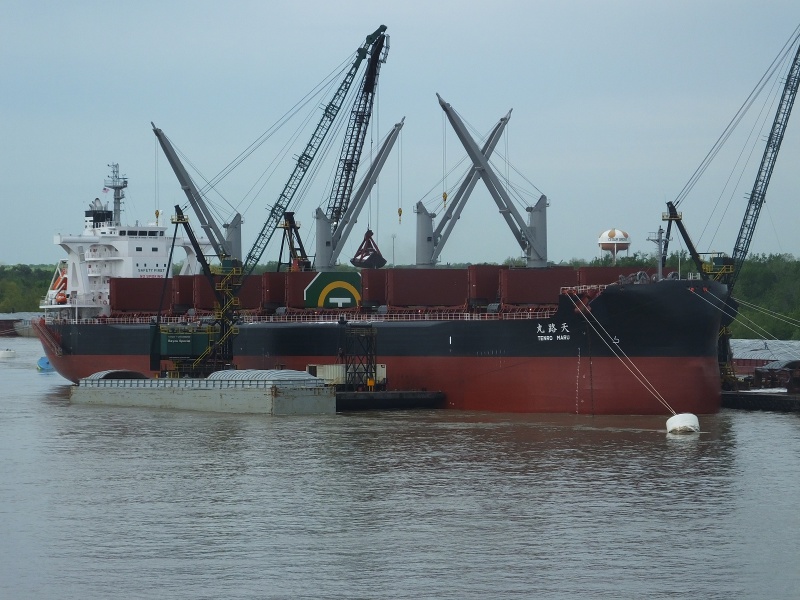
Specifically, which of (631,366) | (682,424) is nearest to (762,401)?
(631,366)

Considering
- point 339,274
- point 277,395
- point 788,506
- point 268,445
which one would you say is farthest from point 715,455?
point 339,274

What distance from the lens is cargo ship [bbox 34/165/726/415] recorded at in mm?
37656

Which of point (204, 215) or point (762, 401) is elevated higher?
point (204, 215)

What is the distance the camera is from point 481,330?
134ft

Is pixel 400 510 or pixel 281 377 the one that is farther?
pixel 281 377

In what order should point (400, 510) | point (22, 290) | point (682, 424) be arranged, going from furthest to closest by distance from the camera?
point (22, 290), point (682, 424), point (400, 510)

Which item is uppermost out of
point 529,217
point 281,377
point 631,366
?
point 529,217

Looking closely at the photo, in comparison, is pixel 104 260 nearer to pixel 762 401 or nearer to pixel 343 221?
Answer: pixel 343 221

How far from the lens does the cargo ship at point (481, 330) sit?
3766cm

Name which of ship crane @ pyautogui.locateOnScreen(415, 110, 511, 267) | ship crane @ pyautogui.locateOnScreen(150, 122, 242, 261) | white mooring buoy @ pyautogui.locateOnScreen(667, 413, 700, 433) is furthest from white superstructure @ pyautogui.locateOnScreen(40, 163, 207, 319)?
white mooring buoy @ pyautogui.locateOnScreen(667, 413, 700, 433)

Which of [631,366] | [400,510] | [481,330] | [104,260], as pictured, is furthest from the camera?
[104,260]

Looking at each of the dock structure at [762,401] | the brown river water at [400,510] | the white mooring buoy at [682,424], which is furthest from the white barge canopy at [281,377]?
the dock structure at [762,401]

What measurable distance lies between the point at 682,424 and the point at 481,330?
9217mm

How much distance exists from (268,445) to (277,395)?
22.8ft
